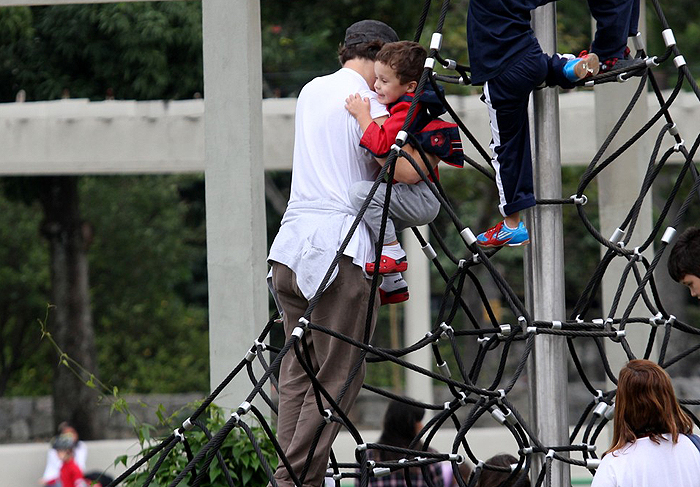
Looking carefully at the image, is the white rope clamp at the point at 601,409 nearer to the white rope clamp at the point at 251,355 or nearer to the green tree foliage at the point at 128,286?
the white rope clamp at the point at 251,355

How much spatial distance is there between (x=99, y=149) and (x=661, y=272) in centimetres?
797

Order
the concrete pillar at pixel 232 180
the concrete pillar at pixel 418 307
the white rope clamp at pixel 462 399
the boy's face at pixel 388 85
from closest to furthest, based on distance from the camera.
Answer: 1. the boy's face at pixel 388 85
2. the white rope clamp at pixel 462 399
3. the concrete pillar at pixel 232 180
4. the concrete pillar at pixel 418 307

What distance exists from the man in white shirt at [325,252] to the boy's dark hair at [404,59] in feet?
0.42

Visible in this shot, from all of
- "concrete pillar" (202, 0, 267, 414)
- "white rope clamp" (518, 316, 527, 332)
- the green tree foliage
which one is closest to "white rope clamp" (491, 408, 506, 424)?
"white rope clamp" (518, 316, 527, 332)

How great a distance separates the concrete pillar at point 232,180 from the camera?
4609 mm

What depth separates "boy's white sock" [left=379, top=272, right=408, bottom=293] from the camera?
3240 mm

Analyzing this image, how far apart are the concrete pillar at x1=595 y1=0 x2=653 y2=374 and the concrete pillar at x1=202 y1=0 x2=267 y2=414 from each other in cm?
198

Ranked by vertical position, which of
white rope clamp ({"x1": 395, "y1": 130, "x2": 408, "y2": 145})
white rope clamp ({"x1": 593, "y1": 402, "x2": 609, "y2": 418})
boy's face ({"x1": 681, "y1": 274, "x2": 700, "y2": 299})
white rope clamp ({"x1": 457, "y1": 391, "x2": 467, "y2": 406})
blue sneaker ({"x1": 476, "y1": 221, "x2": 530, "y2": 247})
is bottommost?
white rope clamp ({"x1": 593, "y1": 402, "x2": 609, "y2": 418})

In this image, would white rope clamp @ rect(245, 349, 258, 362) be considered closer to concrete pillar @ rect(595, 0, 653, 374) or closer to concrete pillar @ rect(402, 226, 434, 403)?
concrete pillar @ rect(595, 0, 653, 374)

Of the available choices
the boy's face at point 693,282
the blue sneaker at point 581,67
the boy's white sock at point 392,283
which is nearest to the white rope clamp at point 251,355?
the boy's white sock at point 392,283

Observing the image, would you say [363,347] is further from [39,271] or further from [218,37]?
[39,271]

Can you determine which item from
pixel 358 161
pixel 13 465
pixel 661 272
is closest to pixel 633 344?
pixel 358 161

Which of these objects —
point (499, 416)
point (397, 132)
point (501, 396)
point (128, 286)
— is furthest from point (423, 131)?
point (128, 286)

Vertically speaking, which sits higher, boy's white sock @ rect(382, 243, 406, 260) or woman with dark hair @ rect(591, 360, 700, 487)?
boy's white sock @ rect(382, 243, 406, 260)
